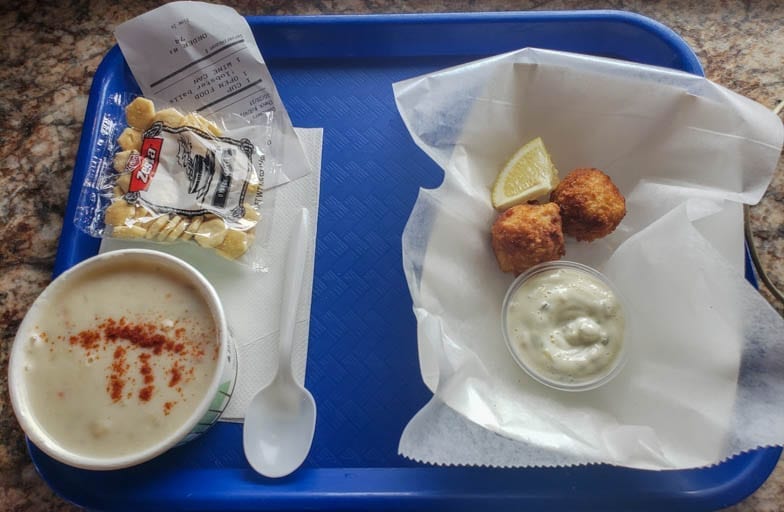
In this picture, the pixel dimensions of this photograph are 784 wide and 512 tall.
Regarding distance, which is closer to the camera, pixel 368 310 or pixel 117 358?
pixel 117 358

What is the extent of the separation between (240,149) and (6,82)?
56cm

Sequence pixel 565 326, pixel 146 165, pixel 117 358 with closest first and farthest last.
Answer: pixel 117 358 < pixel 565 326 < pixel 146 165

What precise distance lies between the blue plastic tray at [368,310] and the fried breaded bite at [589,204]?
0.79ft

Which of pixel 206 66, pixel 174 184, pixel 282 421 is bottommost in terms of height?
pixel 282 421

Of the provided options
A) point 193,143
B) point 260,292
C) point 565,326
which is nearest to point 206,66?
point 193,143

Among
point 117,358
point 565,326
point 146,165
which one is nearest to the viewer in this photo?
point 117,358

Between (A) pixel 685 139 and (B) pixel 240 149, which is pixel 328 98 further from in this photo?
(A) pixel 685 139

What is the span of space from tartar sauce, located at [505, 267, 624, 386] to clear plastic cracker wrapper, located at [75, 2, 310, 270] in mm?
459

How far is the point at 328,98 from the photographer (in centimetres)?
117

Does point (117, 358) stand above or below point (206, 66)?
below

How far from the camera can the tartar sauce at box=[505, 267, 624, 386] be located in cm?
92

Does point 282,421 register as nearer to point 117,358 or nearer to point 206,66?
point 117,358

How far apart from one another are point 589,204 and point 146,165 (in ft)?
2.57

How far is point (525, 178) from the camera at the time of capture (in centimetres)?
103
